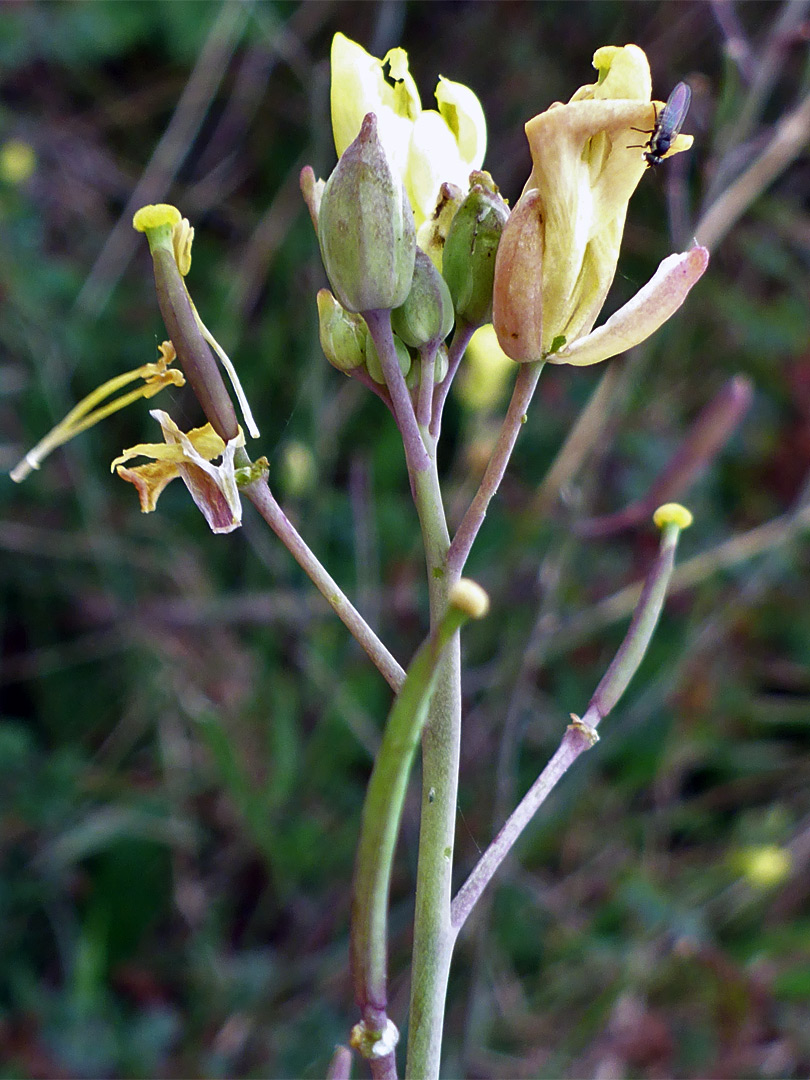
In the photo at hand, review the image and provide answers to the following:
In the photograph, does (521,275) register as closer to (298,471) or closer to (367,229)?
(367,229)

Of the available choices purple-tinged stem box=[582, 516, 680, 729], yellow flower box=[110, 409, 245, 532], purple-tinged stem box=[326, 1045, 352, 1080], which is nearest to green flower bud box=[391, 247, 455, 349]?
yellow flower box=[110, 409, 245, 532]

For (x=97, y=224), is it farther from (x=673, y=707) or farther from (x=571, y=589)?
(x=673, y=707)

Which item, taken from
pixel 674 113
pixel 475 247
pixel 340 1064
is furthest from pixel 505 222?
pixel 340 1064

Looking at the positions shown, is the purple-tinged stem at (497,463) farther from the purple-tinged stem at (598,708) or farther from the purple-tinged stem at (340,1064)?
the purple-tinged stem at (340,1064)

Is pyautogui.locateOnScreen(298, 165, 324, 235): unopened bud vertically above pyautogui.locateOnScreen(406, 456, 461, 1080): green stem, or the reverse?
pyautogui.locateOnScreen(298, 165, 324, 235): unopened bud

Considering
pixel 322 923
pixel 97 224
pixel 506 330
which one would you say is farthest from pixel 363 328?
pixel 97 224

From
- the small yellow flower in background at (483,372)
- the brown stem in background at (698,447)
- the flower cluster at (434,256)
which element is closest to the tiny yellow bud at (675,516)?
the flower cluster at (434,256)

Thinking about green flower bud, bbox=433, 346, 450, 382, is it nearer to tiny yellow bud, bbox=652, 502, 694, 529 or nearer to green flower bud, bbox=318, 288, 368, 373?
green flower bud, bbox=318, 288, 368, 373

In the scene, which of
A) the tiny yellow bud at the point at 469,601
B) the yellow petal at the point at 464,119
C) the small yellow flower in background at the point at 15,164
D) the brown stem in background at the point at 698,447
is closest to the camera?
the tiny yellow bud at the point at 469,601
